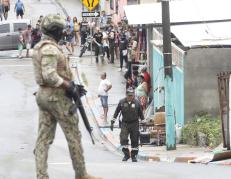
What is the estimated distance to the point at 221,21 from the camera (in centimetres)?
2202

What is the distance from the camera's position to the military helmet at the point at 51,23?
27.3 feet

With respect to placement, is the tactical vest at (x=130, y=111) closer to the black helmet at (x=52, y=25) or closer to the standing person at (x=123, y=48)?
the black helmet at (x=52, y=25)

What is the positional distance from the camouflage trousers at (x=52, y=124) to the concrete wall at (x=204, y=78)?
38.1 feet

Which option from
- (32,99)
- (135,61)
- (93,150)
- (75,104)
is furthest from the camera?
(135,61)

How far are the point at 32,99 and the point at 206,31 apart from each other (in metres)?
7.87

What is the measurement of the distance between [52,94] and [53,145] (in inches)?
442

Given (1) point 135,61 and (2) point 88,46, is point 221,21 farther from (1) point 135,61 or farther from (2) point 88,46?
(2) point 88,46

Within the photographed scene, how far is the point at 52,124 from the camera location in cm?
Answer: 858

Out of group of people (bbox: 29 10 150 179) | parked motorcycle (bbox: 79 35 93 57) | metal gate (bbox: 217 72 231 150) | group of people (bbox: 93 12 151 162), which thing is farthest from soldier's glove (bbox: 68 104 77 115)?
parked motorcycle (bbox: 79 35 93 57)

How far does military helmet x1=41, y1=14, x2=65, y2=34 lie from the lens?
832cm

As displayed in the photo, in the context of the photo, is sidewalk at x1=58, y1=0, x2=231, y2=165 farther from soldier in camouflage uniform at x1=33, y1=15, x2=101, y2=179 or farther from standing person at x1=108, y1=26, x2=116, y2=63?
soldier in camouflage uniform at x1=33, y1=15, x2=101, y2=179

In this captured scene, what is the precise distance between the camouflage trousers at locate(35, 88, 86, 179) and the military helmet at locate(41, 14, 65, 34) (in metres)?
0.64

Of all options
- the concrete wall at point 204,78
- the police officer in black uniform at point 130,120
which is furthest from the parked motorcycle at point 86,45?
the police officer in black uniform at point 130,120

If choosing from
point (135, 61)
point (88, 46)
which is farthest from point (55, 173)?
point (88, 46)
